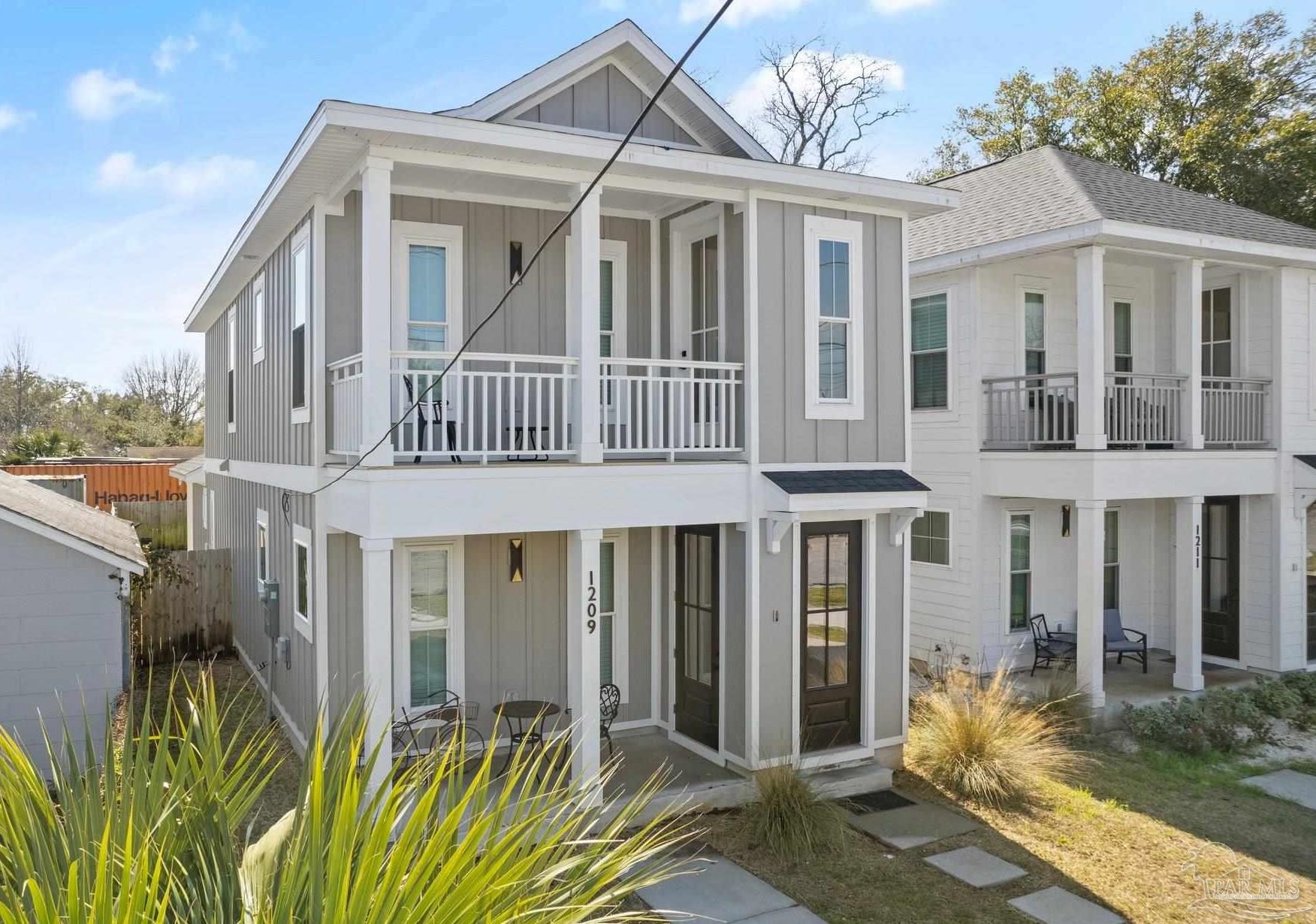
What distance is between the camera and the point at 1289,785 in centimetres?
948

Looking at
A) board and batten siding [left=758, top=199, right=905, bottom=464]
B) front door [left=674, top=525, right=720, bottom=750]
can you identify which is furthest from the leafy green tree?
front door [left=674, top=525, right=720, bottom=750]

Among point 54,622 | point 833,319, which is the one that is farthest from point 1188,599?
point 54,622

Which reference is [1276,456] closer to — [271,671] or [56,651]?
[271,671]

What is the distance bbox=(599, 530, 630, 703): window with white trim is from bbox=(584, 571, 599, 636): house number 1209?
1938 mm

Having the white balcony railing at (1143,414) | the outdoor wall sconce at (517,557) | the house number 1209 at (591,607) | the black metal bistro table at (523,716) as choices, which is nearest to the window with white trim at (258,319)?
the outdoor wall sconce at (517,557)

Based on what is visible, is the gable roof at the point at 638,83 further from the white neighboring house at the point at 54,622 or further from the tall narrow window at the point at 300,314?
the white neighboring house at the point at 54,622

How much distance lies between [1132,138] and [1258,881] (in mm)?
22356

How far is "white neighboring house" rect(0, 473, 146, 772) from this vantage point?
349 inches

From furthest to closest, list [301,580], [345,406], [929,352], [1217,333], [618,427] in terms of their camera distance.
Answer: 1. [1217,333]
2. [929,352]
3. [301,580]
4. [345,406]
5. [618,427]

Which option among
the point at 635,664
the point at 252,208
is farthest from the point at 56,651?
the point at 635,664

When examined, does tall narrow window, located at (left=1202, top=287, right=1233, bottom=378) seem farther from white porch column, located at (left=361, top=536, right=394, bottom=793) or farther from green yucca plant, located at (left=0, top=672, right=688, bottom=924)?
green yucca plant, located at (left=0, top=672, right=688, bottom=924)

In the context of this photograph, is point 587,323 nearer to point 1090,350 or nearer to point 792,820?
point 792,820

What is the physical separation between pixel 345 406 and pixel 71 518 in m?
4.99

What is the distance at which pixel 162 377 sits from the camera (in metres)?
56.8
